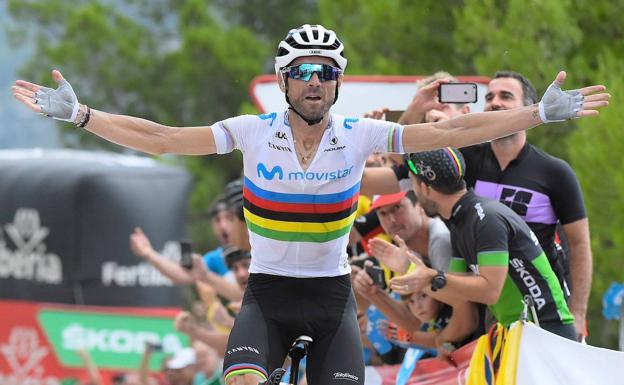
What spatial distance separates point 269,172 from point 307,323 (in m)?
0.76

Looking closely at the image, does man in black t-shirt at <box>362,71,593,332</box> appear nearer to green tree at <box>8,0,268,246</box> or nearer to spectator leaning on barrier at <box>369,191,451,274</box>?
spectator leaning on barrier at <box>369,191,451,274</box>

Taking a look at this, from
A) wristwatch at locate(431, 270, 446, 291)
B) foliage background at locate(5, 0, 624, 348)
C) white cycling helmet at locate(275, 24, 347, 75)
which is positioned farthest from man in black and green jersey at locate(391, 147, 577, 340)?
foliage background at locate(5, 0, 624, 348)

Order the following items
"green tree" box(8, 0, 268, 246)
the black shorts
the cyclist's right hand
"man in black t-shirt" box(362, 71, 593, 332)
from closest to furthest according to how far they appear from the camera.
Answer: the cyclist's right hand
the black shorts
"man in black t-shirt" box(362, 71, 593, 332)
"green tree" box(8, 0, 268, 246)

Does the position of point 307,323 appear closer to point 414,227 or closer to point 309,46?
point 309,46

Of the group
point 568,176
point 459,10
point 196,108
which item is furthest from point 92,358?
point 196,108

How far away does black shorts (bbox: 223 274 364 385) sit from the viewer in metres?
6.67

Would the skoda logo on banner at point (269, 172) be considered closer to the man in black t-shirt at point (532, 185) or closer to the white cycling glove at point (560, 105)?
the white cycling glove at point (560, 105)

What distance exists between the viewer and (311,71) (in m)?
6.71

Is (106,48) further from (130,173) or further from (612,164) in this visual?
(612,164)

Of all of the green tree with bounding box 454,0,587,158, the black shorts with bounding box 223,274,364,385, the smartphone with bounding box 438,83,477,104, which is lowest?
the black shorts with bounding box 223,274,364,385

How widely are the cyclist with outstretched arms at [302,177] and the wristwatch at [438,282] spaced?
2.30 ft

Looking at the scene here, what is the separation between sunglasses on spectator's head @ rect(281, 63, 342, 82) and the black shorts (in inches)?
38.7

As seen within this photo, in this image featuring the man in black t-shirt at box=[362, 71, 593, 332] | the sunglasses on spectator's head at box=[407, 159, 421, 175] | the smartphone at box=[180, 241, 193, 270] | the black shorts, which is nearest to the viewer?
the black shorts

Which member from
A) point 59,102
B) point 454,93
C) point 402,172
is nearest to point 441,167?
point 454,93
